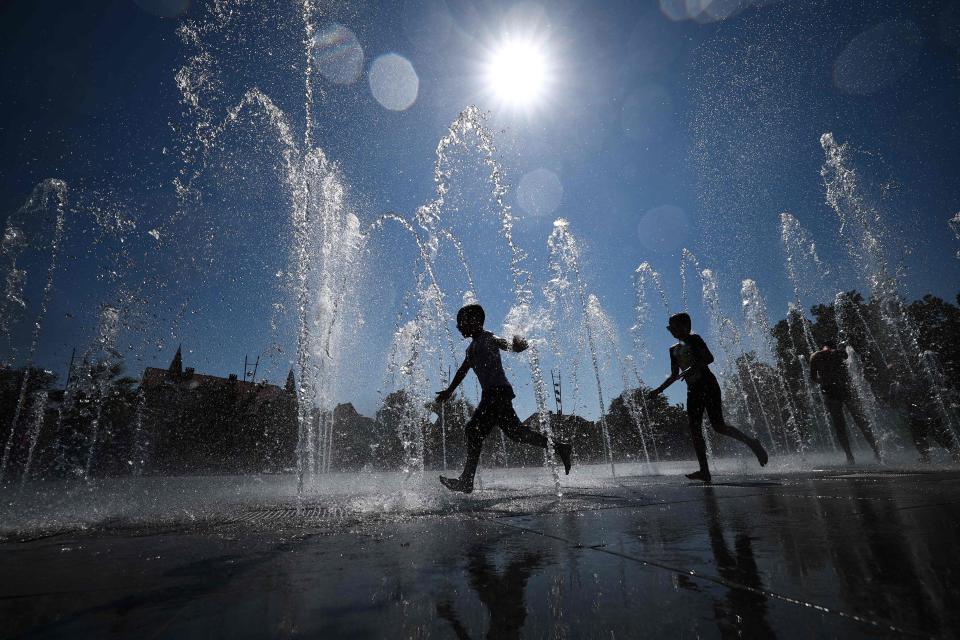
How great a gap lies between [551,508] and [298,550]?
170 cm

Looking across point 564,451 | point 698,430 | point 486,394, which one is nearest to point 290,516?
point 486,394

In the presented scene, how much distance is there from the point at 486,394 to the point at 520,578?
310cm

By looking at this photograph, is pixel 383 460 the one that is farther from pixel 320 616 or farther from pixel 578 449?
pixel 320 616

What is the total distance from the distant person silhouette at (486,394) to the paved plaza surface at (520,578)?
190 cm

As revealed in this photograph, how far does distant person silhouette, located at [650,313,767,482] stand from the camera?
15.7 ft

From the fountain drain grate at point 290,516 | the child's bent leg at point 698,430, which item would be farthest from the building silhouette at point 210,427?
the child's bent leg at point 698,430

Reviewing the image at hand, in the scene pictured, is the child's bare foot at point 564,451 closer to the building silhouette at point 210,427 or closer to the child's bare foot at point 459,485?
the child's bare foot at point 459,485

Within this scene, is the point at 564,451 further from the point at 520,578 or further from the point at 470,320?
the point at 520,578

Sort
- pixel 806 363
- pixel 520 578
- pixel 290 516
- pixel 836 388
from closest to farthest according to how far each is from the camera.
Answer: pixel 520 578, pixel 290 516, pixel 836 388, pixel 806 363

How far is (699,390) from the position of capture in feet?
16.0

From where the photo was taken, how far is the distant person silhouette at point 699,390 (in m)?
4.79

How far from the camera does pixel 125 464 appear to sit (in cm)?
3222

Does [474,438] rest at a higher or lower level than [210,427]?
lower

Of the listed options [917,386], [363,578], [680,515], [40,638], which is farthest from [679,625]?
[917,386]
